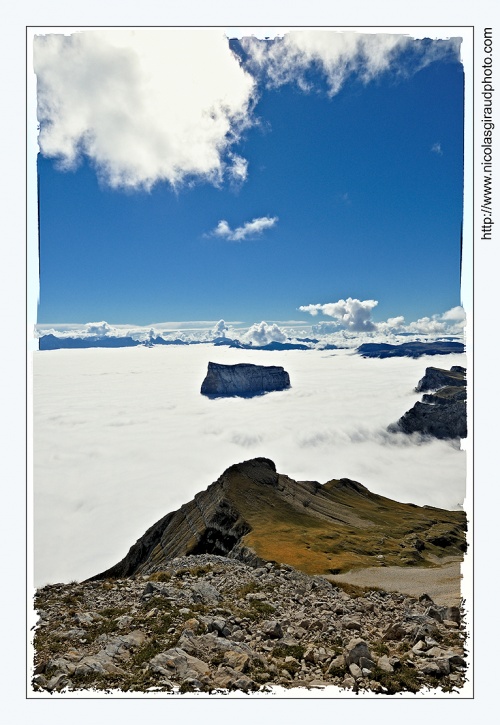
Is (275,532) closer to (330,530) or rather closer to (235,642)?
(330,530)

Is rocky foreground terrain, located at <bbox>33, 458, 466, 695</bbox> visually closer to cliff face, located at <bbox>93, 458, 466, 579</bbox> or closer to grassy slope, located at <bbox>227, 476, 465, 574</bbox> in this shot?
cliff face, located at <bbox>93, 458, 466, 579</bbox>

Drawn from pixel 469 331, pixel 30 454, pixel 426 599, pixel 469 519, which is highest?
pixel 469 331

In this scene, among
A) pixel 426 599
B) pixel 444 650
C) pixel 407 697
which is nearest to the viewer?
pixel 407 697

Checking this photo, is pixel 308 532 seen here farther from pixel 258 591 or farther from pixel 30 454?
pixel 30 454

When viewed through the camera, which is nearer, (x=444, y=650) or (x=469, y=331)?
(x=444, y=650)

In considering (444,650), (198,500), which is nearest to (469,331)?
(444,650)

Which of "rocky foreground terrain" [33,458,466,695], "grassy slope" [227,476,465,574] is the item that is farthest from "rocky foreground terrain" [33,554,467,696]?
"grassy slope" [227,476,465,574]

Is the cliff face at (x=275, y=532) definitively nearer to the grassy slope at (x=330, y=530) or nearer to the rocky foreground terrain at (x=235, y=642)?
the grassy slope at (x=330, y=530)
